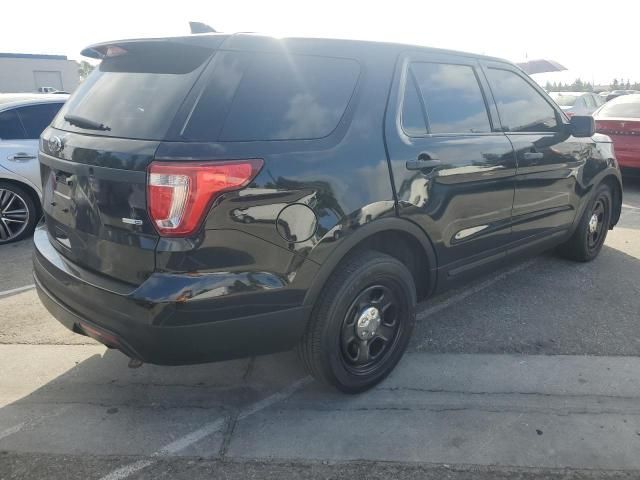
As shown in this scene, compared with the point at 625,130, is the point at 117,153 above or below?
above

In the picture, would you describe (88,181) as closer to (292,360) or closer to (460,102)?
(292,360)

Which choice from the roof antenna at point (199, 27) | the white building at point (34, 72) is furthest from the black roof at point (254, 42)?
the white building at point (34, 72)

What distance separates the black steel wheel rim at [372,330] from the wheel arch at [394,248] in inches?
9.5

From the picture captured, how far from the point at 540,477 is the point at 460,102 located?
214 cm

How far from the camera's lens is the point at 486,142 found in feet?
10.8

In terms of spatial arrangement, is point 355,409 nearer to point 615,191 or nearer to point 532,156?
point 532,156

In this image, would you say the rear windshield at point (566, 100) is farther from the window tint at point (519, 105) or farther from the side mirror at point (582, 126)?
the window tint at point (519, 105)

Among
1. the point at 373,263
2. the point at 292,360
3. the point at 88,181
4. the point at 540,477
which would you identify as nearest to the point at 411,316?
the point at 373,263

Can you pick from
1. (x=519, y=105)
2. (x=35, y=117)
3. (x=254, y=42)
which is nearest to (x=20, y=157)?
(x=35, y=117)

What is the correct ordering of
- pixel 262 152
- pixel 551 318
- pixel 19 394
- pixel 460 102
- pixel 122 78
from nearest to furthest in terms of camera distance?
pixel 262 152 → pixel 122 78 → pixel 19 394 → pixel 460 102 → pixel 551 318

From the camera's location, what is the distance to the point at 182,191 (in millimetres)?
2064

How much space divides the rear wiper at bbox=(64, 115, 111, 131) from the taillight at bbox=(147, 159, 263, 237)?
20.4 inches

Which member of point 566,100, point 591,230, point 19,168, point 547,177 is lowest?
point 566,100

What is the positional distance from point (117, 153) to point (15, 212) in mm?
4245
